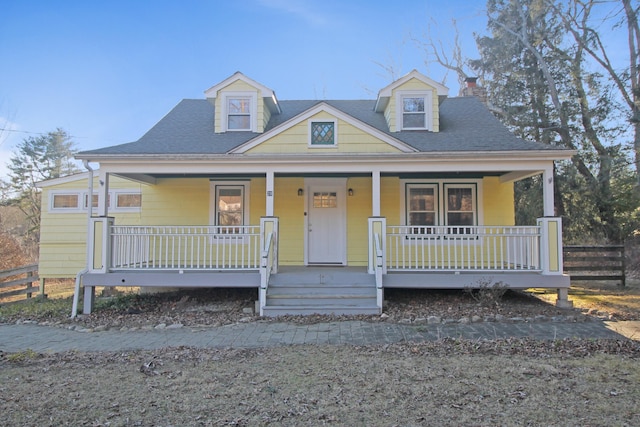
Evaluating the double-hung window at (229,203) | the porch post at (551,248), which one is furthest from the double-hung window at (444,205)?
the double-hung window at (229,203)

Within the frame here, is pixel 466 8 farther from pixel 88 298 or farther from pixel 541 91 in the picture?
pixel 88 298

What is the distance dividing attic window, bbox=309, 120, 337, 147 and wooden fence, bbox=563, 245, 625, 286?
26.2 feet

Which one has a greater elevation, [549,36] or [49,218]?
[549,36]

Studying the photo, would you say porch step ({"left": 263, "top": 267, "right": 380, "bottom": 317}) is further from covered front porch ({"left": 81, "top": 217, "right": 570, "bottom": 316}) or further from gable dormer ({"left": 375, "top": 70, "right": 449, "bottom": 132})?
gable dormer ({"left": 375, "top": 70, "right": 449, "bottom": 132})

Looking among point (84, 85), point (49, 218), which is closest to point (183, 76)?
point (84, 85)

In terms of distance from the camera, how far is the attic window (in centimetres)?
925

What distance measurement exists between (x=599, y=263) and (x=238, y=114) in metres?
11.5

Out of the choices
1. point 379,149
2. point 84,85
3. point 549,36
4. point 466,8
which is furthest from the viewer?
point 466,8

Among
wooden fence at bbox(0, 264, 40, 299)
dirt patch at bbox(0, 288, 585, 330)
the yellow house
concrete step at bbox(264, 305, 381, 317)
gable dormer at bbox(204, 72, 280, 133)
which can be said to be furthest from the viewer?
wooden fence at bbox(0, 264, 40, 299)

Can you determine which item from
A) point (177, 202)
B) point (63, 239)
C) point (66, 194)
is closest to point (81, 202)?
point (66, 194)

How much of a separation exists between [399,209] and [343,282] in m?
3.14

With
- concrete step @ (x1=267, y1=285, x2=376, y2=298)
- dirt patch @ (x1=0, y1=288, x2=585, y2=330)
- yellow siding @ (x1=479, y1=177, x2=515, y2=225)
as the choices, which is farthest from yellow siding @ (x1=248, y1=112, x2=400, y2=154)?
dirt patch @ (x1=0, y1=288, x2=585, y2=330)

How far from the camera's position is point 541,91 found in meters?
16.9

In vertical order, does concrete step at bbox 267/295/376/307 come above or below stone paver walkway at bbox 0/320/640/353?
above
